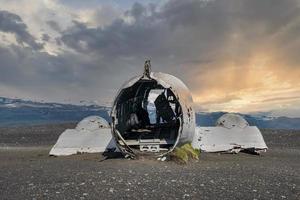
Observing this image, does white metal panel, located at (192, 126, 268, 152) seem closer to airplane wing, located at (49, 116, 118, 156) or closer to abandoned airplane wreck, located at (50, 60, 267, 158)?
abandoned airplane wreck, located at (50, 60, 267, 158)

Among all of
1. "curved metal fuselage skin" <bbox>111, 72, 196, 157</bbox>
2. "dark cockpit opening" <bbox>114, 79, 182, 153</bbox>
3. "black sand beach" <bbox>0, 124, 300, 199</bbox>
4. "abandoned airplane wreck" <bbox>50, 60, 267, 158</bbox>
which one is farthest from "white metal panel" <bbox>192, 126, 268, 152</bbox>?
"black sand beach" <bbox>0, 124, 300, 199</bbox>

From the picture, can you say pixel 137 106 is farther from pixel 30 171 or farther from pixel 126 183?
pixel 126 183

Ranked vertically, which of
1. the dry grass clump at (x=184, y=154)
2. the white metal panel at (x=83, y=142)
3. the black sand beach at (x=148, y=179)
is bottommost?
the black sand beach at (x=148, y=179)

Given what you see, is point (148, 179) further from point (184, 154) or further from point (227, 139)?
point (227, 139)

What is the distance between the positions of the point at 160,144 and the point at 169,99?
308 inches

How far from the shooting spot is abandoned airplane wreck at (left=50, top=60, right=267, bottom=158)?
76.8 feet

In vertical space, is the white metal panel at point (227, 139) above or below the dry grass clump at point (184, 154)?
above

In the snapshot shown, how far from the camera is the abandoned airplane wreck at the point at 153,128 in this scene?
76.8ft

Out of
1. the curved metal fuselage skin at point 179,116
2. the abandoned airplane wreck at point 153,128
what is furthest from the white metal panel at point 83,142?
the curved metal fuselage skin at point 179,116

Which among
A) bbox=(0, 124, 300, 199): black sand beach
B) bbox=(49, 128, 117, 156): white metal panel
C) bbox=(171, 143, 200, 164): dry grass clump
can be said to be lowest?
bbox=(0, 124, 300, 199): black sand beach

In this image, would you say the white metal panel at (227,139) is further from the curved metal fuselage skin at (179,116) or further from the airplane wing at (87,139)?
the airplane wing at (87,139)

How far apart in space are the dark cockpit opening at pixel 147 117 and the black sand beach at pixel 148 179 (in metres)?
1.59

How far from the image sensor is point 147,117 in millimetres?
31219

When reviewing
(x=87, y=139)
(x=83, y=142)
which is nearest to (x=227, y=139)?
(x=87, y=139)
